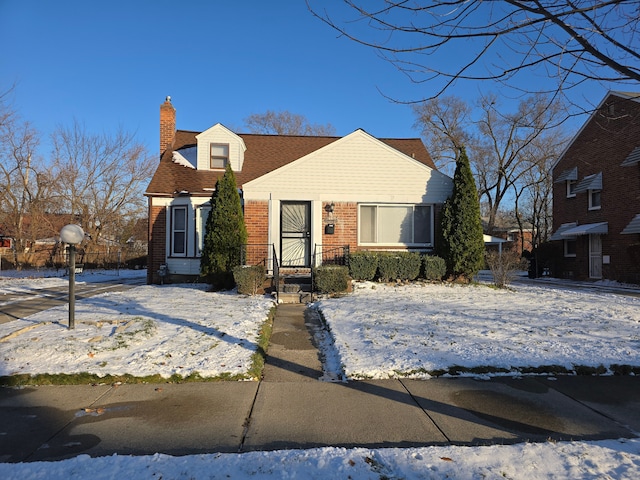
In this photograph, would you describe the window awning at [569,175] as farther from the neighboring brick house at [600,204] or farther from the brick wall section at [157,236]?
the brick wall section at [157,236]

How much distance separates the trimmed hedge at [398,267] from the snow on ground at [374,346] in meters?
0.54

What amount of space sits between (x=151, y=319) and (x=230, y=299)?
123 inches

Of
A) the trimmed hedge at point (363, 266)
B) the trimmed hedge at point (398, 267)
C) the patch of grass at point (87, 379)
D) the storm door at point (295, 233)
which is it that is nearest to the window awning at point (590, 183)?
the trimmed hedge at point (398, 267)

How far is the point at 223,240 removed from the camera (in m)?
12.2

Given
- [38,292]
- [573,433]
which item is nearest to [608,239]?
[573,433]

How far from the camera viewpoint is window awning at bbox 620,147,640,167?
15914 mm

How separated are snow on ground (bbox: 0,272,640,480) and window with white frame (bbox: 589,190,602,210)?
30.3 feet

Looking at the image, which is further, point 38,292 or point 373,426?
point 38,292

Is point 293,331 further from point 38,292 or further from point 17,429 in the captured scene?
point 38,292

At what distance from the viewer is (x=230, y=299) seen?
1016 centimetres

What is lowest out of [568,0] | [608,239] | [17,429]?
[17,429]

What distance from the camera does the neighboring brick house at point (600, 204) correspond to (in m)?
16.3

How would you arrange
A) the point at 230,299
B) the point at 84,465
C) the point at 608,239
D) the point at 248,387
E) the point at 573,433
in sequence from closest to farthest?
the point at 84,465, the point at 573,433, the point at 248,387, the point at 230,299, the point at 608,239

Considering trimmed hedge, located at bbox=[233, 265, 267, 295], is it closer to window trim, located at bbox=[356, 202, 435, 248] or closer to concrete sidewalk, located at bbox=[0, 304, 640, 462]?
window trim, located at bbox=[356, 202, 435, 248]
